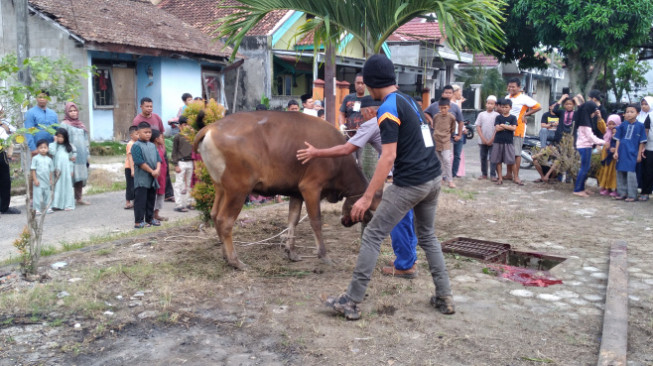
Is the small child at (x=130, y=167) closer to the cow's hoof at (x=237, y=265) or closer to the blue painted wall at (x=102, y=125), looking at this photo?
the cow's hoof at (x=237, y=265)

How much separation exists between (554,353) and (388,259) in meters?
2.33

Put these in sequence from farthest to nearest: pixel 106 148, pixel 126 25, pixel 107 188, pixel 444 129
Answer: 1. pixel 126 25
2. pixel 106 148
3. pixel 107 188
4. pixel 444 129

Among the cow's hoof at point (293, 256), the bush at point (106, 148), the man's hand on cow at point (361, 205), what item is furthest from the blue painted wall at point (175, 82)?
the man's hand on cow at point (361, 205)

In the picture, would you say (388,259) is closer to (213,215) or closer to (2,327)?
(213,215)

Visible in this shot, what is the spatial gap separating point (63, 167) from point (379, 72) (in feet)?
20.9

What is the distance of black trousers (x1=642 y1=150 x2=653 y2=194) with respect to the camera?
31.7 feet

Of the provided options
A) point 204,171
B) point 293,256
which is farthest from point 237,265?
point 204,171

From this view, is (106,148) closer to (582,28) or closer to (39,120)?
(39,120)

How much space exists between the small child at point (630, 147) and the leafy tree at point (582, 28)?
8324mm

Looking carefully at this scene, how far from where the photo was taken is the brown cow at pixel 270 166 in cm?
528

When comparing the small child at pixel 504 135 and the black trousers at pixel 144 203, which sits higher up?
the small child at pixel 504 135

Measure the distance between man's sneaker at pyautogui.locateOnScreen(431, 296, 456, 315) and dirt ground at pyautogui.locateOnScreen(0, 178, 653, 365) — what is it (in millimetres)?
60

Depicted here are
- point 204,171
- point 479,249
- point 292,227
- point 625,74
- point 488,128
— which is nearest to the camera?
point 292,227

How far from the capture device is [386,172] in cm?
410
